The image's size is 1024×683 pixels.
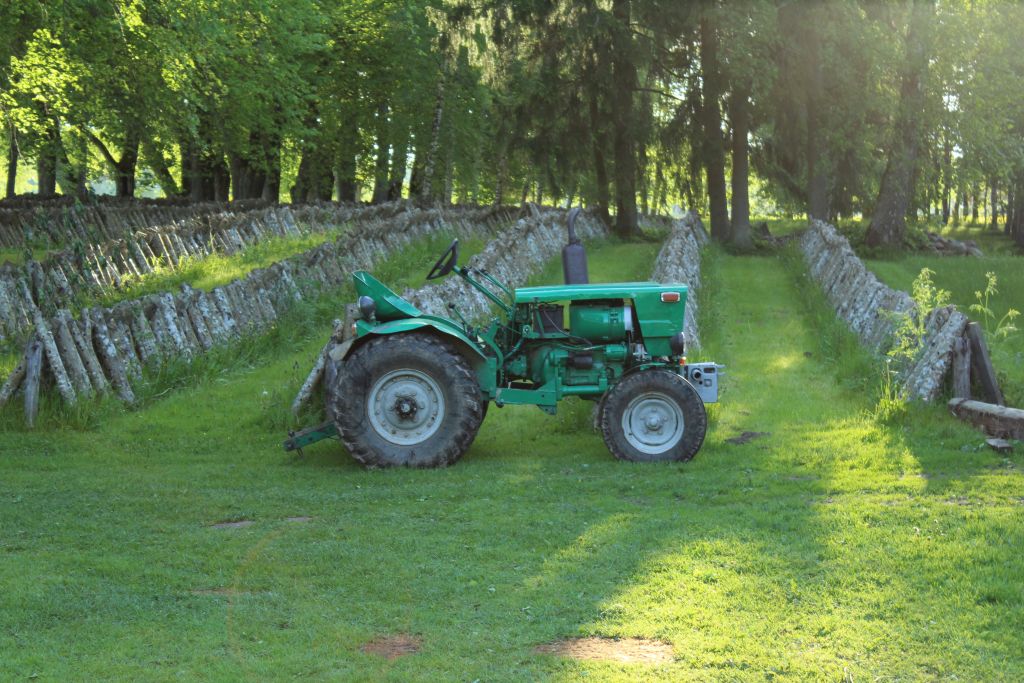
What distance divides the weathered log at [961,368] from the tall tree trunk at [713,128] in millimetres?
22369

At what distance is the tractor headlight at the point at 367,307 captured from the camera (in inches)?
A: 381

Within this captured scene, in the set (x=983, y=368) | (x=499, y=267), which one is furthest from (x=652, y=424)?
(x=499, y=267)

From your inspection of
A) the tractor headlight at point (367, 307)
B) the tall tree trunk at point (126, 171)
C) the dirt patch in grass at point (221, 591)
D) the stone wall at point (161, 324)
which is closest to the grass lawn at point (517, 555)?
the dirt patch in grass at point (221, 591)

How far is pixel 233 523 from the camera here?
7.85 metres

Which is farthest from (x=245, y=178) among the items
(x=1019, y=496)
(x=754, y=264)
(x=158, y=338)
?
(x=1019, y=496)

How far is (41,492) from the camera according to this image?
28.5 feet

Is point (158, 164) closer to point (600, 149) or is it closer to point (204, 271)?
point (600, 149)

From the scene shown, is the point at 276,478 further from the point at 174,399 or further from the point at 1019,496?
the point at 1019,496

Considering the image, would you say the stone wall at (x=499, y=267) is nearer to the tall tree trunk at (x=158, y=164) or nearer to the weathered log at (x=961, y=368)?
the weathered log at (x=961, y=368)

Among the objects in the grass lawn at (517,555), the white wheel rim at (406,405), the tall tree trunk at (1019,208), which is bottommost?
the grass lawn at (517,555)

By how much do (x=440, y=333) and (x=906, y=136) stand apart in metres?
23.5

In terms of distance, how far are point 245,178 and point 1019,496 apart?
134ft

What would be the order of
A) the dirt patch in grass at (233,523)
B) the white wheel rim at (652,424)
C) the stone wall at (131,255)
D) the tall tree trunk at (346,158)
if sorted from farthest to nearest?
1. the tall tree trunk at (346,158)
2. the stone wall at (131,255)
3. the white wheel rim at (652,424)
4. the dirt patch in grass at (233,523)

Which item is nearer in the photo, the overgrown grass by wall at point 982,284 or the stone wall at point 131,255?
the overgrown grass by wall at point 982,284
